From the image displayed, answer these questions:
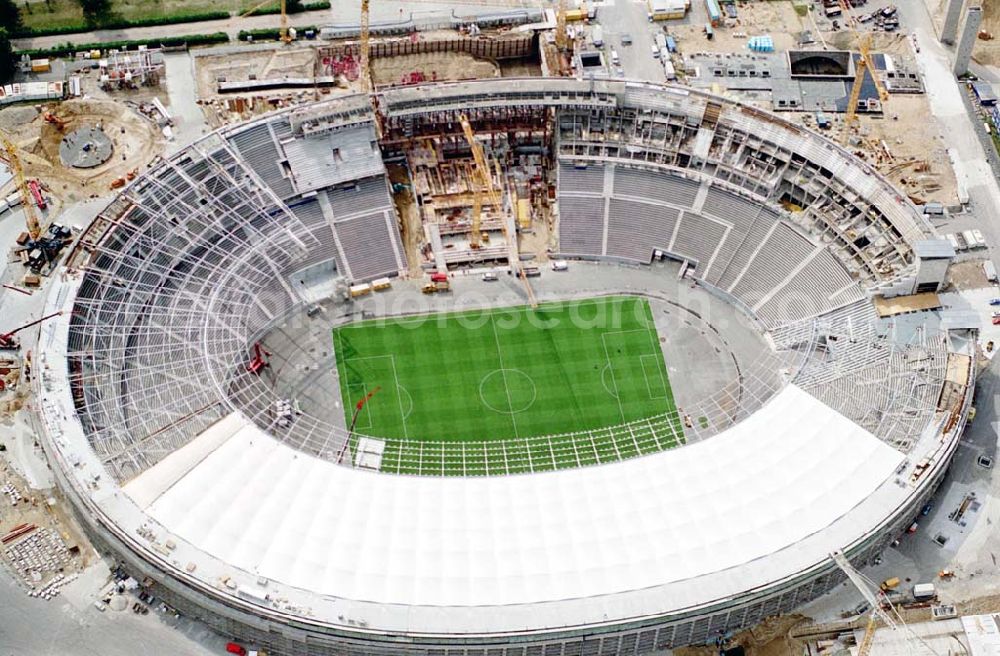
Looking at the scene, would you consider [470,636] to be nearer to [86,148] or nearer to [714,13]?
[86,148]

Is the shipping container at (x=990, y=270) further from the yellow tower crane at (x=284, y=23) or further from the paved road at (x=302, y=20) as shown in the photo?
the yellow tower crane at (x=284, y=23)

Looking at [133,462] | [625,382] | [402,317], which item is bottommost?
[133,462]

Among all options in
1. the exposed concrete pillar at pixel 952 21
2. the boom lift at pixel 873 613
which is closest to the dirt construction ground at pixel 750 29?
the exposed concrete pillar at pixel 952 21

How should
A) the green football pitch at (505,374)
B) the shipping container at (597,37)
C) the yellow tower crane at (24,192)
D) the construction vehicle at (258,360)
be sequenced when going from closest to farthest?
the green football pitch at (505,374)
the construction vehicle at (258,360)
the yellow tower crane at (24,192)
the shipping container at (597,37)

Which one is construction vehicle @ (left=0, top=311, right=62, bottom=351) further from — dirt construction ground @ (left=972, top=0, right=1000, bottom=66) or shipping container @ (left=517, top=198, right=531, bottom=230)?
dirt construction ground @ (left=972, top=0, right=1000, bottom=66)

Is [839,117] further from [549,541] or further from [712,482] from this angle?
[549,541]

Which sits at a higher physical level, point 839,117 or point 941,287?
point 839,117

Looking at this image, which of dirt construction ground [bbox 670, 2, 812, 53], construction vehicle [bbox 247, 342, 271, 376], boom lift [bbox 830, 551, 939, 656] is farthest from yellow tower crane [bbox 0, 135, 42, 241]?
boom lift [bbox 830, 551, 939, 656]

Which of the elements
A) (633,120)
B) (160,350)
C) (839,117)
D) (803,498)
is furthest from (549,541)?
(839,117)
